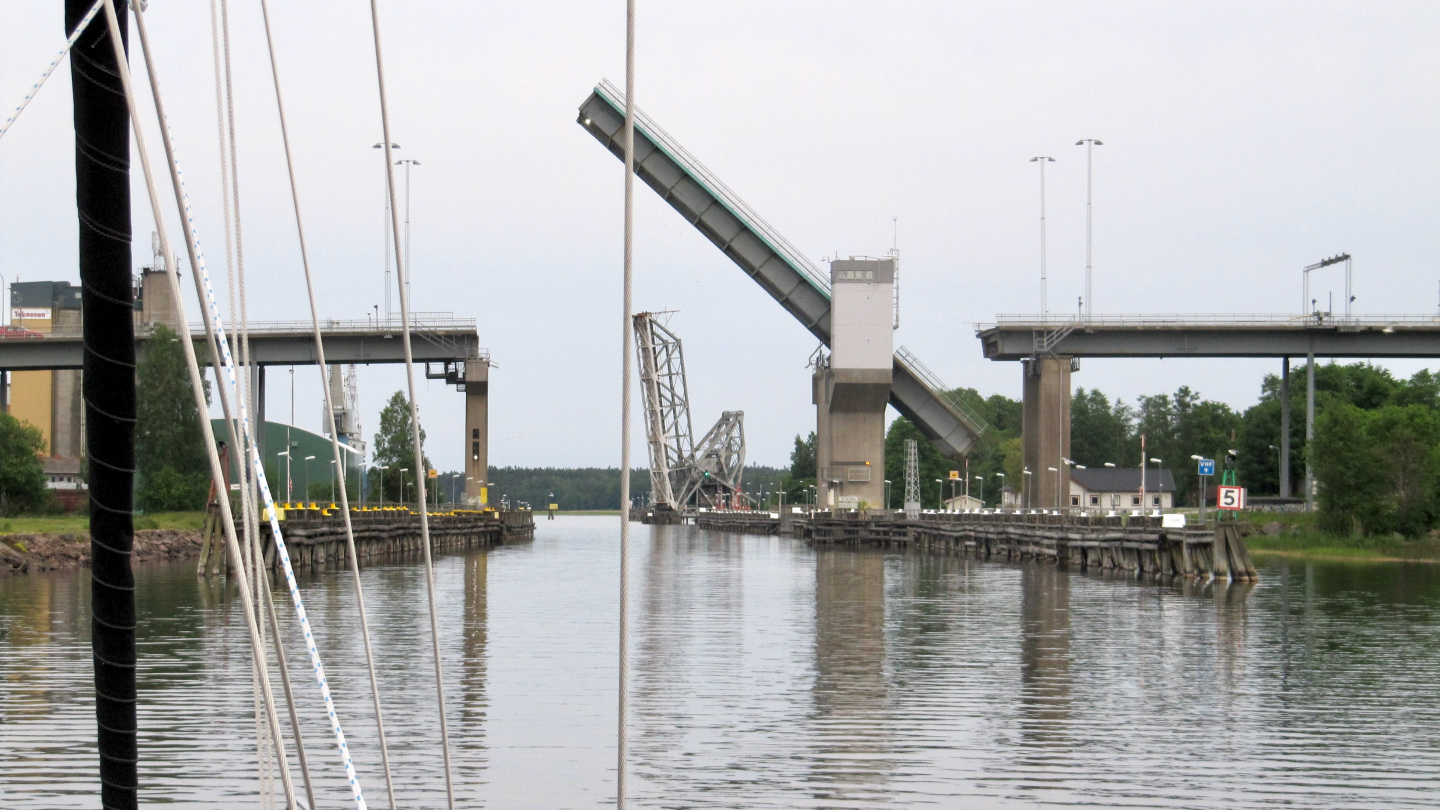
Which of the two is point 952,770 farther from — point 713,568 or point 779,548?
point 779,548

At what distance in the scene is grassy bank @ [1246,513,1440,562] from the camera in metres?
45.0

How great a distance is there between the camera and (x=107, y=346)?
3.82 meters

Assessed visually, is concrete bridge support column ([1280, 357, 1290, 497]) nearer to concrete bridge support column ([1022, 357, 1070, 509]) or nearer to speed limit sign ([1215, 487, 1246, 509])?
concrete bridge support column ([1022, 357, 1070, 509])

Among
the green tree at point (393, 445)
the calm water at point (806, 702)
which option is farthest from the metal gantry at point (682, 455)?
the calm water at point (806, 702)

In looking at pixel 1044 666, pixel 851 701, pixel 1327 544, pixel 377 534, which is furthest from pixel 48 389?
pixel 851 701

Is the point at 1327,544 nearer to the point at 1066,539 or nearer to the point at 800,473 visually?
the point at 1066,539

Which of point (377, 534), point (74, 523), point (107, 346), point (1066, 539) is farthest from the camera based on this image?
point (74, 523)

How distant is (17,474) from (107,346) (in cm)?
5613

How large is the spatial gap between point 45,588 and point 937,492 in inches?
3656

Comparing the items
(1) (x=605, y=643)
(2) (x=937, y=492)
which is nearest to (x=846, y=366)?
(1) (x=605, y=643)

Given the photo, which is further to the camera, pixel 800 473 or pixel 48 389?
pixel 800 473

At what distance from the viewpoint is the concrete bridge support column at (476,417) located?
172 feet

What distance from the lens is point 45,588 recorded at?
26.8m

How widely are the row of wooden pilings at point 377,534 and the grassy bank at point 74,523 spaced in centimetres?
737
